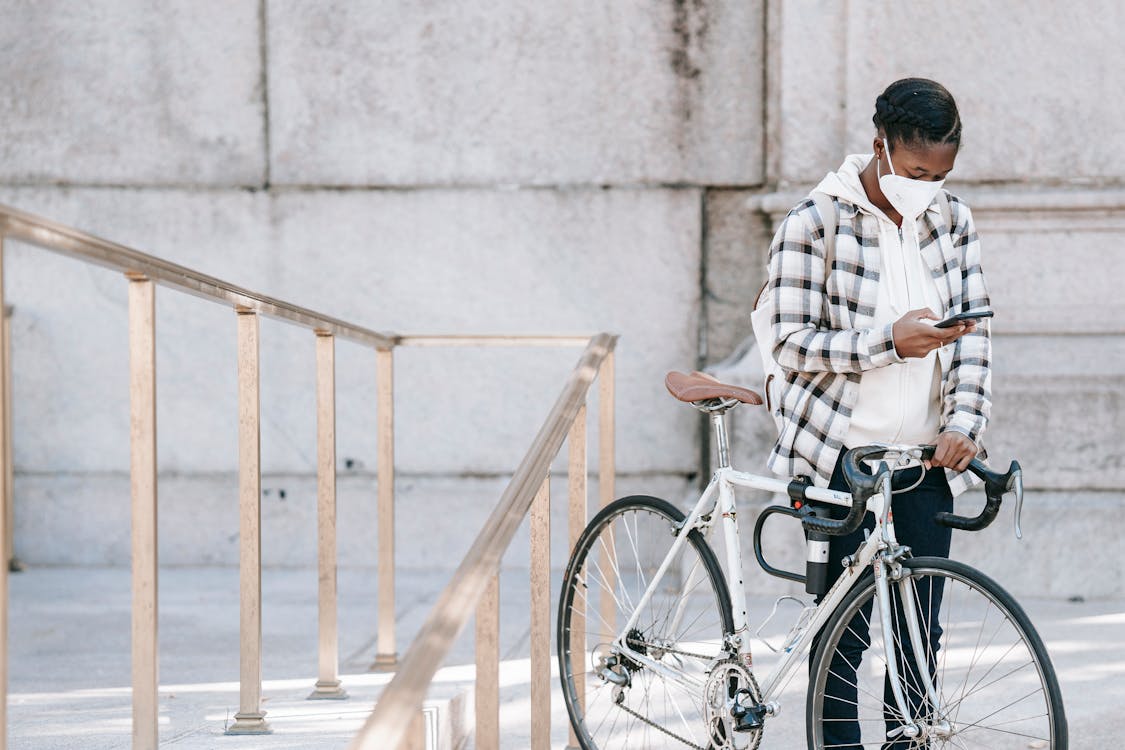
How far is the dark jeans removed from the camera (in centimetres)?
267

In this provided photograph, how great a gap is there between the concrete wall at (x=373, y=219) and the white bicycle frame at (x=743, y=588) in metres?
2.59

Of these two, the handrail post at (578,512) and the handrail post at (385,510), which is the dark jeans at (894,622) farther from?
the handrail post at (385,510)

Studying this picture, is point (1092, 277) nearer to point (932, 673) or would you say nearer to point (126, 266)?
point (932, 673)

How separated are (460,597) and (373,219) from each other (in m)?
4.15

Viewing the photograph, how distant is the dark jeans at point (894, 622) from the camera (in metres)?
2.67

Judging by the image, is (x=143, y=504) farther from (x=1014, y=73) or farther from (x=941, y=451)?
(x=1014, y=73)

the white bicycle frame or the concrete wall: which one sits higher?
the concrete wall

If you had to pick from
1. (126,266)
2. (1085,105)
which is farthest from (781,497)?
(126,266)

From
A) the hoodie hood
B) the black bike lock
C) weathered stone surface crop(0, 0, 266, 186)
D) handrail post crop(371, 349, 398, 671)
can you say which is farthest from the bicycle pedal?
weathered stone surface crop(0, 0, 266, 186)

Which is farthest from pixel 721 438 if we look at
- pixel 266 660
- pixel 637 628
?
pixel 266 660

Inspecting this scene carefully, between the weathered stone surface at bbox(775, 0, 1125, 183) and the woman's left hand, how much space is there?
2.89 meters

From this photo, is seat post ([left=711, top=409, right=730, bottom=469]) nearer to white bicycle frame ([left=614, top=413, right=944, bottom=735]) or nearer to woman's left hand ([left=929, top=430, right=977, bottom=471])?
white bicycle frame ([left=614, top=413, right=944, bottom=735])

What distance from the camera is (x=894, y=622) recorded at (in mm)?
2645

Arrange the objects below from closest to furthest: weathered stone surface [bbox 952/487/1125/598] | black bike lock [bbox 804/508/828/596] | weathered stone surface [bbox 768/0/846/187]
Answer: black bike lock [bbox 804/508/828/596] < weathered stone surface [bbox 952/487/1125/598] < weathered stone surface [bbox 768/0/846/187]
